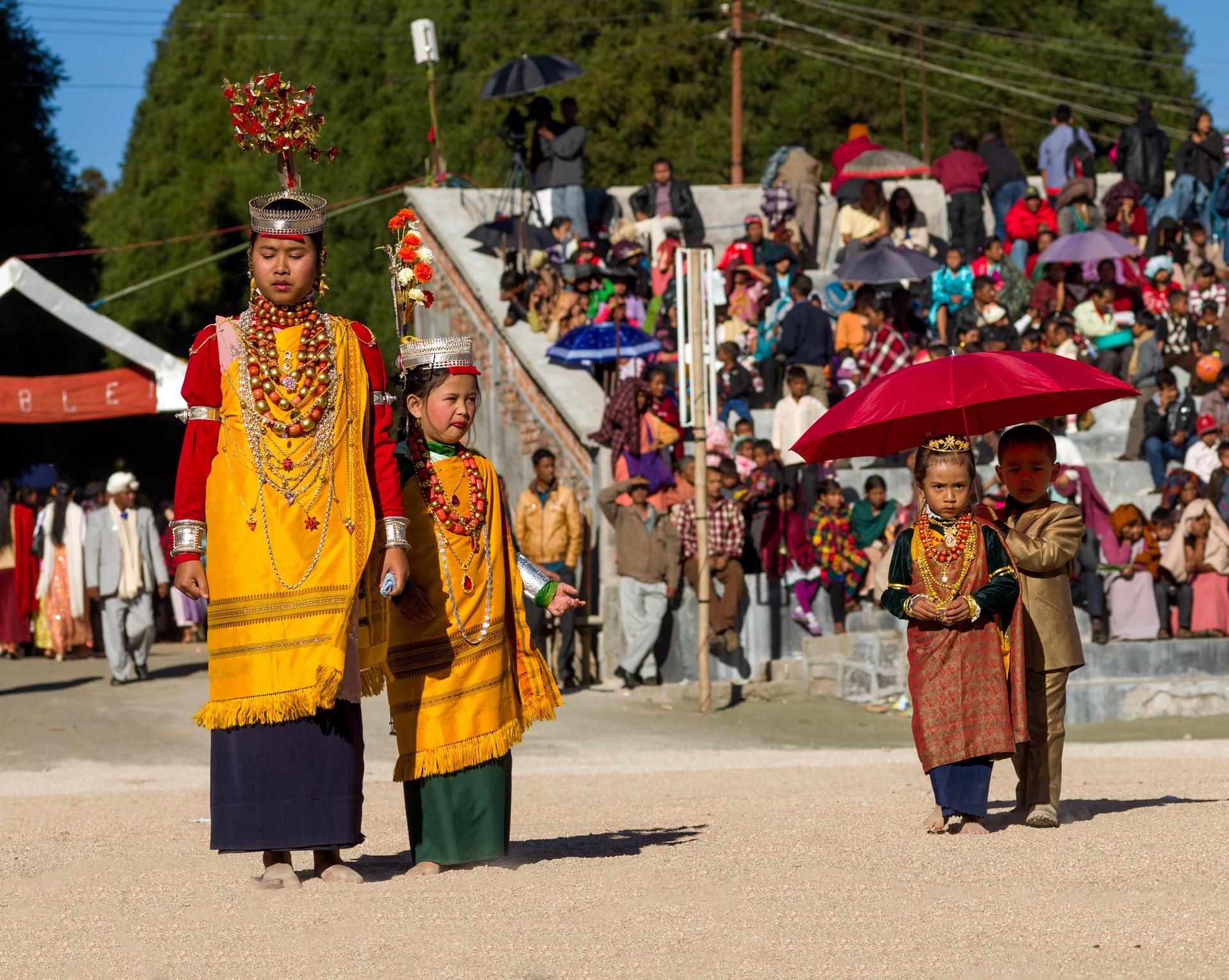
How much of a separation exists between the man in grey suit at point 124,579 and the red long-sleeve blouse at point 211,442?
394 inches

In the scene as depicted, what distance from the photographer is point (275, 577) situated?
585 cm

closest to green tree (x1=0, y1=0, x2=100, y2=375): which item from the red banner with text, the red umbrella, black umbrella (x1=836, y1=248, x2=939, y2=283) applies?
the red banner with text

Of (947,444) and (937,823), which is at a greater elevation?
(947,444)

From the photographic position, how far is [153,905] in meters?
5.74

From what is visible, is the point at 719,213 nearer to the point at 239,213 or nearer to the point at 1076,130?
the point at 1076,130

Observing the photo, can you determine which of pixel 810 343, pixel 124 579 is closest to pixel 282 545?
pixel 124 579

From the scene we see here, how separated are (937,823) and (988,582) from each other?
0.96 meters

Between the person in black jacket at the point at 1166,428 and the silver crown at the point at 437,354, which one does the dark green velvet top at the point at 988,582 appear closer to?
the silver crown at the point at 437,354

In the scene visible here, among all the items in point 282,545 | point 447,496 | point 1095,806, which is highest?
point 447,496

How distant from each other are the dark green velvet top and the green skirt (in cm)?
184

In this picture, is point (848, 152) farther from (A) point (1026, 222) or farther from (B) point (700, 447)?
(B) point (700, 447)

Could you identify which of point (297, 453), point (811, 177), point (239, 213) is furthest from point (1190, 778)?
point (239, 213)

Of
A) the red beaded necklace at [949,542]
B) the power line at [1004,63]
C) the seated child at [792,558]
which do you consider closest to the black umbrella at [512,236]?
the seated child at [792,558]

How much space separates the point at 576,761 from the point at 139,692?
4.62 m
